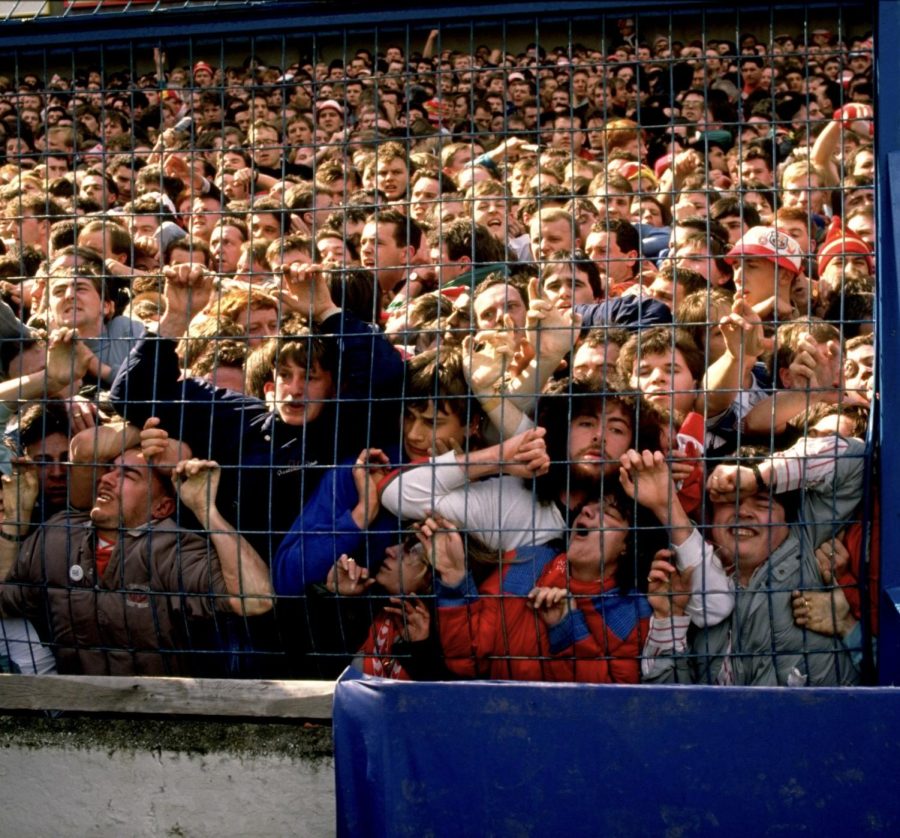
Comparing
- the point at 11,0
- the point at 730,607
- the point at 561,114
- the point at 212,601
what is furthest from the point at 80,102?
the point at 730,607

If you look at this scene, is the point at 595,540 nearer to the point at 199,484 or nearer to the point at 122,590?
the point at 199,484

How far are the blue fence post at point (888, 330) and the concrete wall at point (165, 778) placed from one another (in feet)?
4.61

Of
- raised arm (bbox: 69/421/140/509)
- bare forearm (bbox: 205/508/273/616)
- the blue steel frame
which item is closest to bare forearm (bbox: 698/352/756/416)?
the blue steel frame

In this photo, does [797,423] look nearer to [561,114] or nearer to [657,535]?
[657,535]

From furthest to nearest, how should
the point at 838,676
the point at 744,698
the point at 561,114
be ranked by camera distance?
the point at 561,114 → the point at 838,676 → the point at 744,698

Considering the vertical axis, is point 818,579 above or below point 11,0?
below

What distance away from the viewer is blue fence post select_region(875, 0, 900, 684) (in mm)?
3109

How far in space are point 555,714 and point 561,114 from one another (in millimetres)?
6812

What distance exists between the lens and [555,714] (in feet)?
9.63

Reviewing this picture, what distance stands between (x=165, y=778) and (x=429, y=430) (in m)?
1.13

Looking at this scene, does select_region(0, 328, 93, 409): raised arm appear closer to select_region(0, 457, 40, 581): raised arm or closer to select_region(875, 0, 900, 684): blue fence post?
select_region(0, 457, 40, 581): raised arm

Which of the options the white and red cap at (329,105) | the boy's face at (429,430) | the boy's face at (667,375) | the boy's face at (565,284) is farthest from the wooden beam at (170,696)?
the white and red cap at (329,105)

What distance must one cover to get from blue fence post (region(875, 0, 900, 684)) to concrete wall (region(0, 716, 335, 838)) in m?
1.41

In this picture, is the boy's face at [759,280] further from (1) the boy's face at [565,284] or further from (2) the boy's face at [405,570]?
(2) the boy's face at [405,570]
